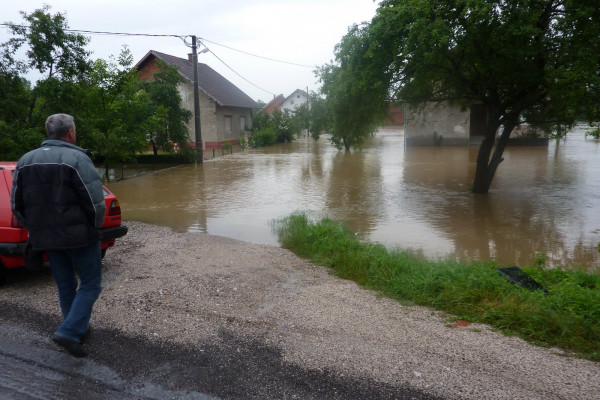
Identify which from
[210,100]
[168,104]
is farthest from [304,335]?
[210,100]

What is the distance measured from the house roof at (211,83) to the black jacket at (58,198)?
80.8ft

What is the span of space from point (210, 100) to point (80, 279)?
91.3 feet

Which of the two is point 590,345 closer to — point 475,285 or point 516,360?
point 516,360

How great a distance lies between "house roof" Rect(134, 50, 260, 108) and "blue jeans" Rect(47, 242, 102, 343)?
2471cm

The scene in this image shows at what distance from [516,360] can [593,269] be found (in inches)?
177

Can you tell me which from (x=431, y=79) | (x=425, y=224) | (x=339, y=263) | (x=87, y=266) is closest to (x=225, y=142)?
(x=431, y=79)

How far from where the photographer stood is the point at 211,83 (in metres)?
32.5

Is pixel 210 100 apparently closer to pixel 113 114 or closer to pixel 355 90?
pixel 113 114

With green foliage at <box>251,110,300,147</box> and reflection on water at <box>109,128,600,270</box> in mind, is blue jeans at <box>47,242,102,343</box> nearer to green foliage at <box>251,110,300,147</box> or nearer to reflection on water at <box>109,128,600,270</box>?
reflection on water at <box>109,128,600,270</box>

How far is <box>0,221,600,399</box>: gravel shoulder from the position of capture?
328cm

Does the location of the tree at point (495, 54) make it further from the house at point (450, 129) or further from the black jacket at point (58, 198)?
the house at point (450, 129)

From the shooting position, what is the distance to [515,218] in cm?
1101

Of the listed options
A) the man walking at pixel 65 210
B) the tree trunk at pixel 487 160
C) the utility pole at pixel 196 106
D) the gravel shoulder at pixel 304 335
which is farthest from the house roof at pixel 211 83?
the man walking at pixel 65 210

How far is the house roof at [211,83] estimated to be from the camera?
29078mm
